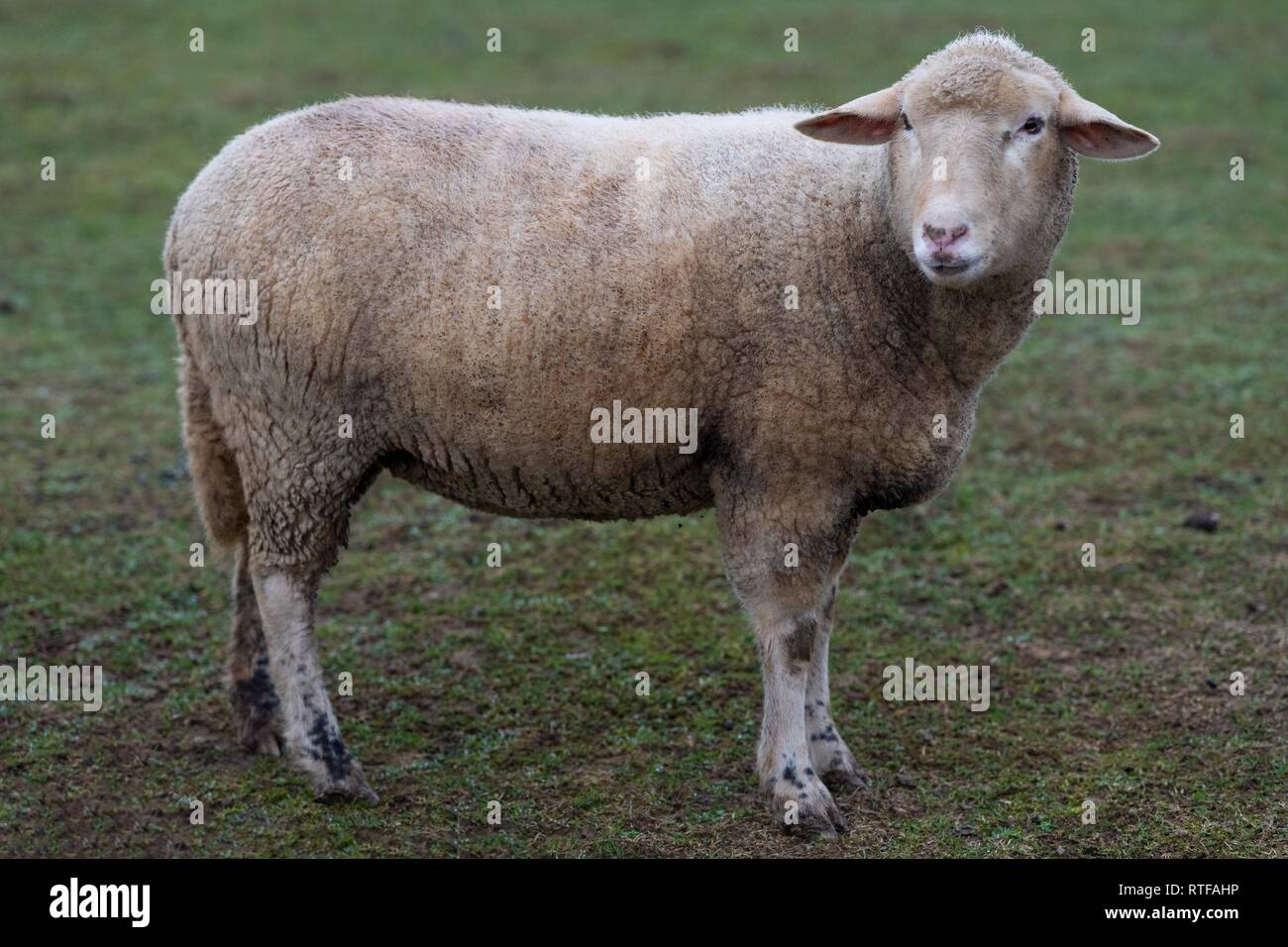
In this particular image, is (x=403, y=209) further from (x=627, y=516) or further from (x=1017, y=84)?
(x=1017, y=84)

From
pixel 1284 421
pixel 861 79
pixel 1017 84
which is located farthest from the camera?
pixel 861 79

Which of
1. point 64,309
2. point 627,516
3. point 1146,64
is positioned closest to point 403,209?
point 627,516

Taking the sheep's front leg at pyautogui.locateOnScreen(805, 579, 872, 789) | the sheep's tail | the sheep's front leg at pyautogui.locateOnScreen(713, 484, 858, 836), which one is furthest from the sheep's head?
the sheep's tail

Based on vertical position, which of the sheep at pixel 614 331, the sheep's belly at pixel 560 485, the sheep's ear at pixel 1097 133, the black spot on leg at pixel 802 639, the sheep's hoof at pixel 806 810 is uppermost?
the sheep's ear at pixel 1097 133

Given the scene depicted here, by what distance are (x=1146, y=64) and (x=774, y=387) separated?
1707cm

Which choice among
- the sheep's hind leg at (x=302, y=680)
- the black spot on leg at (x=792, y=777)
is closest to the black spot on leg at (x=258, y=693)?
the sheep's hind leg at (x=302, y=680)

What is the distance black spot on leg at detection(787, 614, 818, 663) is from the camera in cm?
600

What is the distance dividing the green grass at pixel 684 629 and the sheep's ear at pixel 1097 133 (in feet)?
8.43

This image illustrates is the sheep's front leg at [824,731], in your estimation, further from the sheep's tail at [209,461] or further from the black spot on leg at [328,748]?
the sheep's tail at [209,461]

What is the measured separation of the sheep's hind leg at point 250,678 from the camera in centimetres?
665

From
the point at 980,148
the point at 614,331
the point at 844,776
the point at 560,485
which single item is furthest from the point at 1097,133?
the point at 844,776

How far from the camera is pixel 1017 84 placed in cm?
545

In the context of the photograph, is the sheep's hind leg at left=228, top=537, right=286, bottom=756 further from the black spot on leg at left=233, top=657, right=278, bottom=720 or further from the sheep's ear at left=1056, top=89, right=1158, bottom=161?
the sheep's ear at left=1056, top=89, right=1158, bottom=161

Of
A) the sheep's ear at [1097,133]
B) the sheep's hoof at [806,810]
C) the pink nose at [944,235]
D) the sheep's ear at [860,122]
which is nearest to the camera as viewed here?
the pink nose at [944,235]
